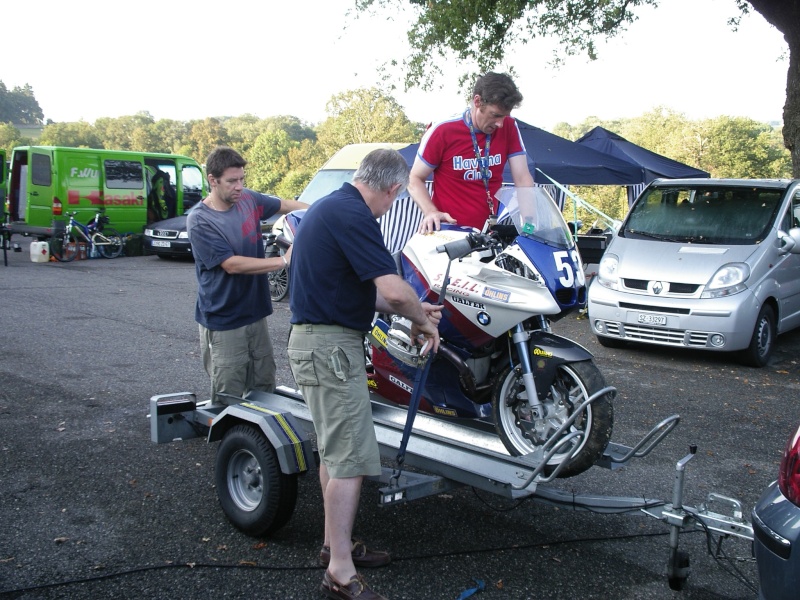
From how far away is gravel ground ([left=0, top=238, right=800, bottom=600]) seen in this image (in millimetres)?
3514

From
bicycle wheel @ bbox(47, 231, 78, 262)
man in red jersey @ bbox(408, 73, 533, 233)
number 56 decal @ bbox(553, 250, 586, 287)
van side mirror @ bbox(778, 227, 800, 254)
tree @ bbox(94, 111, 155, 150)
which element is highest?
tree @ bbox(94, 111, 155, 150)

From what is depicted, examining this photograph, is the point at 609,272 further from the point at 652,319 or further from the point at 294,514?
the point at 294,514

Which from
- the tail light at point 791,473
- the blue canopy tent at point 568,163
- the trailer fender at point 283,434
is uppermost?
the blue canopy tent at point 568,163

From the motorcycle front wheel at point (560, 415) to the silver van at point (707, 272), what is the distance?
14.1ft

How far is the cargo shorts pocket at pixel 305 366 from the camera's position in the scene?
3.43 m

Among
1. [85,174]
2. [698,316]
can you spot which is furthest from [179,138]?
[698,316]

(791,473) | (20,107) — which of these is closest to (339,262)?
(791,473)

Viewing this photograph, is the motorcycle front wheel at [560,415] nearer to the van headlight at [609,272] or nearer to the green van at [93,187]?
the van headlight at [609,272]

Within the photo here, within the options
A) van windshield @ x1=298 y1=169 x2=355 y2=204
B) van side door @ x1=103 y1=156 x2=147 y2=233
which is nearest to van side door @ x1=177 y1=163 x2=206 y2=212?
van side door @ x1=103 y1=156 x2=147 y2=233

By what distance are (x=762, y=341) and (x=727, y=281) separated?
81 centimetres

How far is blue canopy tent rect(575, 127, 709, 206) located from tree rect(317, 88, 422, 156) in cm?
3989

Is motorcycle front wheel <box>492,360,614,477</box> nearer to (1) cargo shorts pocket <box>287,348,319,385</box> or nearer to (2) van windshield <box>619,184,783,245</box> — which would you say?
(1) cargo shorts pocket <box>287,348,319,385</box>

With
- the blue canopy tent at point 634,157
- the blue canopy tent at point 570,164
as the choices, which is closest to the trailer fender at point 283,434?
the blue canopy tent at point 570,164

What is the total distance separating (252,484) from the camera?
4.05 metres
